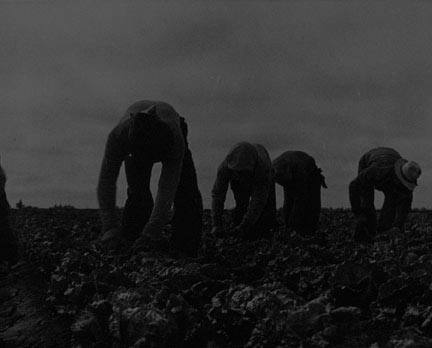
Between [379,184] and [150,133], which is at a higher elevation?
[150,133]

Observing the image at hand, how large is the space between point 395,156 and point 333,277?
6527mm

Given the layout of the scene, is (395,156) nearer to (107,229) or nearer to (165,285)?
(107,229)

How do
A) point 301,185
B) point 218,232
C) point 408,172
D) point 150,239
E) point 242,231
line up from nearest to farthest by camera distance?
1. point 150,239
2. point 242,231
3. point 408,172
4. point 218,232
5. point 301,185

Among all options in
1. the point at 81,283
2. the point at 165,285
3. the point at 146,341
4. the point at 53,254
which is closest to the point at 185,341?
the point at 146,341

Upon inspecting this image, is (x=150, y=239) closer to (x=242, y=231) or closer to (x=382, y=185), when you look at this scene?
(x=242, y=231)

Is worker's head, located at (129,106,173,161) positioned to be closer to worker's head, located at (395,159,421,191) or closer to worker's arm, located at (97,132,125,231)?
worker's arm, located at (97,132,125,231)

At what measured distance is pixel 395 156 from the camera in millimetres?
9711

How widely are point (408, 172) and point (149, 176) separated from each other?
423 centimetres

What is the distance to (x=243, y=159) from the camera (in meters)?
8.57

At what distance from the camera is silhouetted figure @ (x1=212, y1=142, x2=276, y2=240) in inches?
342

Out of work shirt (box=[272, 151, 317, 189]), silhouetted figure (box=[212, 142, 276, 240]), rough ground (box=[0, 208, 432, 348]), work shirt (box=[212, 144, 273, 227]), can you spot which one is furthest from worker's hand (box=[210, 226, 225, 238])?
rough ground (box=[0, 208, 432, 348])

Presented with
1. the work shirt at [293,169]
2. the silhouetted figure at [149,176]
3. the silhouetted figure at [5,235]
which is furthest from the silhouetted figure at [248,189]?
the silhouetted figure at [5,235]

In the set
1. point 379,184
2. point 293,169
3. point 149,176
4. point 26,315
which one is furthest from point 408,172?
point 26,315

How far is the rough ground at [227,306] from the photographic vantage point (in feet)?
8.70
